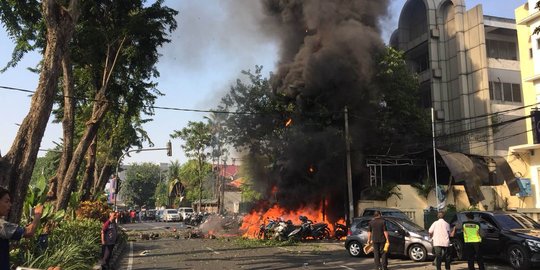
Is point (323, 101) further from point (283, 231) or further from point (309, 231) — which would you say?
point (283, 231)

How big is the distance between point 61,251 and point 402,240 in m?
9.52

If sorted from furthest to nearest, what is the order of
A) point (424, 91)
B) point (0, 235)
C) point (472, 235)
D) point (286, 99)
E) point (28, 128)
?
point (424, 91), point (286, 99), point (472, 235), point (28, 128), point (0, 235)

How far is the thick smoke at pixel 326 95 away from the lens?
962 inches

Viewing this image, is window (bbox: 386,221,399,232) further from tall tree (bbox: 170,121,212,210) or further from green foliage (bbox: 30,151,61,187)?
tall tree (bbox: 170,121,212,210)

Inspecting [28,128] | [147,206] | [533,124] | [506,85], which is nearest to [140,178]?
[147,206]

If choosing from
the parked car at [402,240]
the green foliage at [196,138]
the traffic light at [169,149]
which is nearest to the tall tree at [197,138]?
the green foliage at [196,138]

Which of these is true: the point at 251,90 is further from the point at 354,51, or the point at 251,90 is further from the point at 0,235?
the point at 0,235

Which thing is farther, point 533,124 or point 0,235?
point 533,124

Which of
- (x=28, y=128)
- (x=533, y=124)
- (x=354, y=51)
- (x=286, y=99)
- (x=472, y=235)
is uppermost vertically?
(x=354, y=51)

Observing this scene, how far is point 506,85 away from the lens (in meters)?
32.9

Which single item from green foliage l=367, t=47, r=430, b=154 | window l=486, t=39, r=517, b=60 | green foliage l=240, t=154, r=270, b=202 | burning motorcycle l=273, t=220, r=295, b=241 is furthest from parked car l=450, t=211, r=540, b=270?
window l=486, t=39, r=517, b=60

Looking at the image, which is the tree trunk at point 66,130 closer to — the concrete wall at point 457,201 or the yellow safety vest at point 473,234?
the yellow safety vest at point 473,234

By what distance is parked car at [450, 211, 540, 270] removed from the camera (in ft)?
35.8

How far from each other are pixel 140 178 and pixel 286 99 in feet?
222
